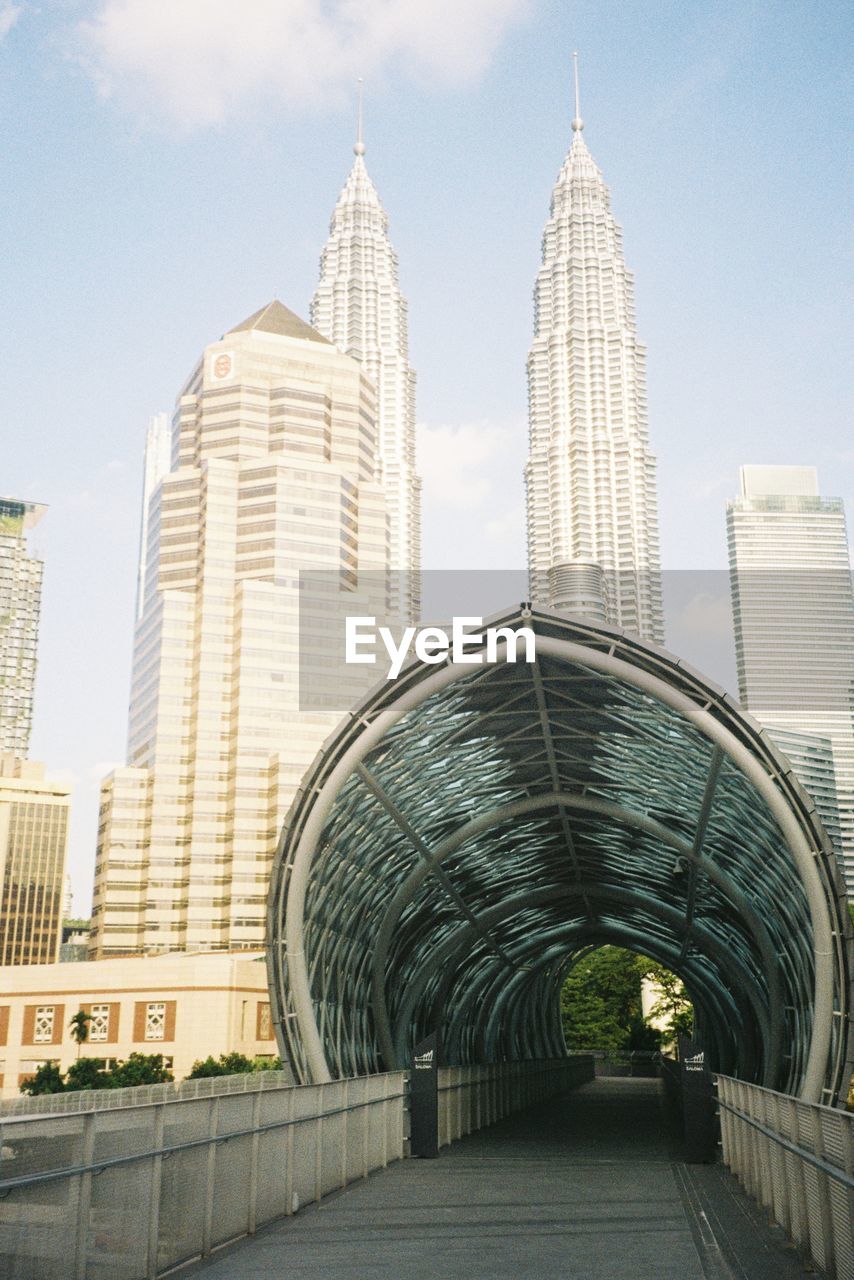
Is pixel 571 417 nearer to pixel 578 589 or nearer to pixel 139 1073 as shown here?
pixel 578 589

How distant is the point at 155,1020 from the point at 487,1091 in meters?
54.9

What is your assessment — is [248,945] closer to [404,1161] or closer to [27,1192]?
[404,1161]

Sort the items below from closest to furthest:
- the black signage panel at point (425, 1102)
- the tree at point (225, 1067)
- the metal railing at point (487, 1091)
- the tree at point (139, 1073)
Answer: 1. the black signage panel at point (425, 1102)
2. the metal railing at point (487, 1091)
3. the tree at point (139, 1073)
4. the tree at point (225, 1067)

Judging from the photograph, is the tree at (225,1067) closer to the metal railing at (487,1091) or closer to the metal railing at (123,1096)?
the metal railing at (487,1091)

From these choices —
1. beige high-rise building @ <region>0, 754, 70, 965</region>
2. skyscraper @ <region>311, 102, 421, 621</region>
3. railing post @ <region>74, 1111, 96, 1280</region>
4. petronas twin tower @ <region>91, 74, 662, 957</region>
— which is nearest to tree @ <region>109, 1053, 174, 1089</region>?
petronas twin tower @ <region>91, 74, 662, 957</region>

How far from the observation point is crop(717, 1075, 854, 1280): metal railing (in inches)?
376

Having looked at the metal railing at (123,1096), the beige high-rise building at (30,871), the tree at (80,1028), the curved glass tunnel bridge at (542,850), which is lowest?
the metal railing at (123,1096)

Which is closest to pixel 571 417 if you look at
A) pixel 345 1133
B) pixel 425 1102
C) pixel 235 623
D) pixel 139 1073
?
pixel 235 623

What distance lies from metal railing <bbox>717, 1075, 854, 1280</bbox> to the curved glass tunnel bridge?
6446 mm

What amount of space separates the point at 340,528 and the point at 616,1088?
7534 centimetres

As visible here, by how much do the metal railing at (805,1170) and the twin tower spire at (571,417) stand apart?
557ft

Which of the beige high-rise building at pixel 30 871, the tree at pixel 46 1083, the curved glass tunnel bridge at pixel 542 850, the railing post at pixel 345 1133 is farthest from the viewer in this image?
the beige high-rise building at pixel 30 871

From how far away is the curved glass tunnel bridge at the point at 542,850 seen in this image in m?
22.3

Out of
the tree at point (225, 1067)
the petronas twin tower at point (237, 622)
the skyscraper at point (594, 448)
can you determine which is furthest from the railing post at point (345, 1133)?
the skyscraper at point (594, 448)
